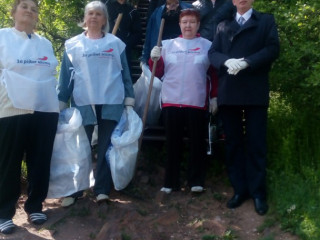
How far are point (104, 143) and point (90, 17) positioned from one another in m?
1.25

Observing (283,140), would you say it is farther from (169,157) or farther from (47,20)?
(47,20)

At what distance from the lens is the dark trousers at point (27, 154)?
14.8 ft

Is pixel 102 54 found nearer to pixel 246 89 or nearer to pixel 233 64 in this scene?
pixel 233 64

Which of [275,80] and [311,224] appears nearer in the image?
[311,224]

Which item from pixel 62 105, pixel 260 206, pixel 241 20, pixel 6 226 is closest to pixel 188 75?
pixel 241 20

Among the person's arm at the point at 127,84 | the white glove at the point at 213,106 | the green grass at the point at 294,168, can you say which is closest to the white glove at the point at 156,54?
the person's arm at the point at 127,84

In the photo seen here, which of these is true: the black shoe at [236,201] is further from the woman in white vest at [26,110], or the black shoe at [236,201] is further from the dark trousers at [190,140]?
the woman in white vest at [26,110]

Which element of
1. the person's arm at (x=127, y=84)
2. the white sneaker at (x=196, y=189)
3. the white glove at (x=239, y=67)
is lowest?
the white sneaker at (x=196, y=189)

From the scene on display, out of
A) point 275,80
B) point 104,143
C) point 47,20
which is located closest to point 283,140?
point 275,80

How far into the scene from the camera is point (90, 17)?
16.0ft

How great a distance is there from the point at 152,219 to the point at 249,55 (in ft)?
6.00

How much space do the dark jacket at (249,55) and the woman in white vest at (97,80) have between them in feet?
3.27

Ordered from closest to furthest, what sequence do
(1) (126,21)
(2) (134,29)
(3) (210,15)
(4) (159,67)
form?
(4) (159,67), (3) (210,15), (1) (126,21), (2) (134,29)

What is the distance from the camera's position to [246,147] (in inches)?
192
